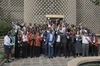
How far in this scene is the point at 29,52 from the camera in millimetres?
13195

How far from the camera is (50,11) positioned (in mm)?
18016

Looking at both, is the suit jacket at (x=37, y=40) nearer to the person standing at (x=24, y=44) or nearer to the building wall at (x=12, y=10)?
the person standing at (x=24, y=44)

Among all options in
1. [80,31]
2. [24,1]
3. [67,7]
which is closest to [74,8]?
[67,7]

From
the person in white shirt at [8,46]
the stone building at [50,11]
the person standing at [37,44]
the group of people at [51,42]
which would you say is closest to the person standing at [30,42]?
the group of people at [51,42]

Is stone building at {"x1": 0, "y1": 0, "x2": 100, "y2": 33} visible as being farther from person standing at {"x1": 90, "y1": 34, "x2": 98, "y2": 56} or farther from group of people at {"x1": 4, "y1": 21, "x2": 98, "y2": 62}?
person standing at {"x1": 90, "y1": 34, "x2": 98, "y2": 56}

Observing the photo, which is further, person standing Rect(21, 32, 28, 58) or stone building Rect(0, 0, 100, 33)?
stone building Rect(0, 0, 100, 33)

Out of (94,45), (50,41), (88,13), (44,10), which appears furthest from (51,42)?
(88,13)

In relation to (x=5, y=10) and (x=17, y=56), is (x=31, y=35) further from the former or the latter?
(x=5, y=10)

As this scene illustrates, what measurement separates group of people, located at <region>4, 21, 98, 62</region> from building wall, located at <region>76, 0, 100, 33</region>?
6431mm

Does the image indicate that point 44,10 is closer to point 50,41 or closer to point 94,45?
point 50,41

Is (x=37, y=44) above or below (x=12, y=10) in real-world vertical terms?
below

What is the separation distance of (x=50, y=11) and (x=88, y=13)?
3791 mm

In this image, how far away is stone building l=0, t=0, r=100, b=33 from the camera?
17953 millimetres

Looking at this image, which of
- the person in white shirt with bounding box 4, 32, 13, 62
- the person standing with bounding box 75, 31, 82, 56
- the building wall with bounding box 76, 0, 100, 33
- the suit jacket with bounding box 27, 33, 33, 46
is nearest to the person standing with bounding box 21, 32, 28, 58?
the suit jacket with bounding box 27, 33, 33, 46
